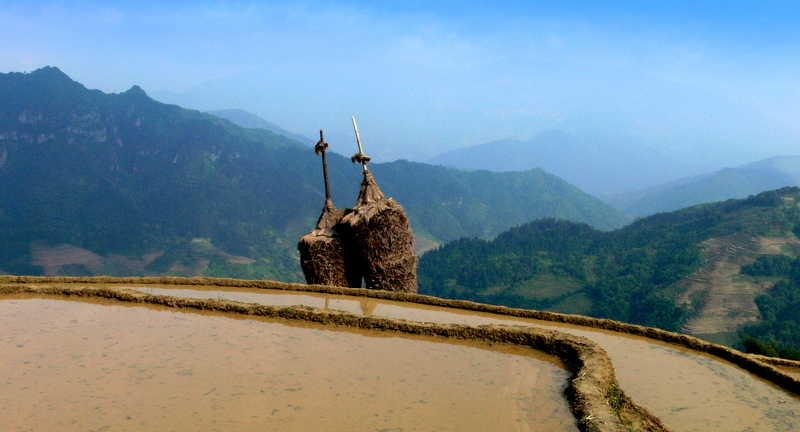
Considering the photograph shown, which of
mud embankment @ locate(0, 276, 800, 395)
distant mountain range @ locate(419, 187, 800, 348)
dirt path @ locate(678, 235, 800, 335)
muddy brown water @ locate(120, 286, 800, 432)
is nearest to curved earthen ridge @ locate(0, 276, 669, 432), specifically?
mud embankment @ locate(0, 276, 800, 395)

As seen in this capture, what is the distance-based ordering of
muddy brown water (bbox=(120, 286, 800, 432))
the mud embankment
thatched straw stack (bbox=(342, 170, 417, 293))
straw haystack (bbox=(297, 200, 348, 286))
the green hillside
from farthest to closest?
the green hillside → straw haystack (bbox=(297, 200, 348, 286)) → thatched straw stack (bbox=(342, 170, 417, 293)) → the mud embankment → muddy brown water (bbox=(120, 286, 800, 432))

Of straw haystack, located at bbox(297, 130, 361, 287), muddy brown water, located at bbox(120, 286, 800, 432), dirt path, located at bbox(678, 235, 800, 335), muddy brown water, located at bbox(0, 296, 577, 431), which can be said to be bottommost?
Answer: dirt path, located at bbox(678, 235, 800, 335)

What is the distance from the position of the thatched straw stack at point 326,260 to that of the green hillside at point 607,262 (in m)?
75.6

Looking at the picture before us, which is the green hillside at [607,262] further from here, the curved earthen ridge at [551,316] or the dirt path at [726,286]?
the curved earthen ridge at [551,316]

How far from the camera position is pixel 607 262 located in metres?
107

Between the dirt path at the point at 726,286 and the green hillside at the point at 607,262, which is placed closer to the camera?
the dirt path at the point at 726,286

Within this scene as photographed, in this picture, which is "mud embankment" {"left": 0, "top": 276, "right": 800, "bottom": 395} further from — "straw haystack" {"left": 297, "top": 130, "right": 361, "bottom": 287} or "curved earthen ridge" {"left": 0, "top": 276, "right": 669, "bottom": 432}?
"straw haystack" {"left": 297, "top": 130, "right": 361, "bottom": 287}

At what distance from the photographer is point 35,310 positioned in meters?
12.0

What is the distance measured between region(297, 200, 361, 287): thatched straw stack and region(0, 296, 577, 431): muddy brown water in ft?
10.1

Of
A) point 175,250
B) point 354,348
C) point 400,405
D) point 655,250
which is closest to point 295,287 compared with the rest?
point 354,348

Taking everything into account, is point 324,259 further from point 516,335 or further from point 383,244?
point 516,335

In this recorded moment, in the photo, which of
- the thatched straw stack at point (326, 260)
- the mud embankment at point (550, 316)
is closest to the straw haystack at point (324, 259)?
the thatched straw stack at point (326, 260)

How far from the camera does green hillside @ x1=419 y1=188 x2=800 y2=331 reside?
88.4 m

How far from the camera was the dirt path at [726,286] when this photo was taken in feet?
251
